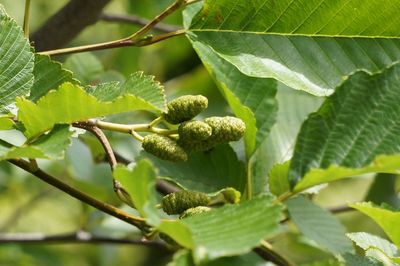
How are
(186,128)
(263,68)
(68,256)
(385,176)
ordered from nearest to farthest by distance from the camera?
(186,128), (263,68), (385,176), (68,256)

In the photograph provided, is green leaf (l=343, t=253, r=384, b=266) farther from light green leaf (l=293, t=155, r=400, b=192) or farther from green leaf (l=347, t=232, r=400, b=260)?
light green leaf (l=293, t=155, r=400, b=192)

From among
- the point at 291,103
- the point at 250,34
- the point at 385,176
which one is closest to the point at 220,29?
the point at 250,34

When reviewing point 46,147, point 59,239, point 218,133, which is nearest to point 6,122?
point 46,147

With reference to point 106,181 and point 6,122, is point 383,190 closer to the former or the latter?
point 106,181

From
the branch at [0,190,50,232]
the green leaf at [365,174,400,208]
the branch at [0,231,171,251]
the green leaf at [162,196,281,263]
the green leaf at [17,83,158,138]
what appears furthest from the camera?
the branch at [0,190,50,232]

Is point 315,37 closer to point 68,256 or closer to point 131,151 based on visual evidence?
point 131,151

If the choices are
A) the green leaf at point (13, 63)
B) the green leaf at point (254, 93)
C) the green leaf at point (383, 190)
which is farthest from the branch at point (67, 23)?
the green leaf at point (383, 190)

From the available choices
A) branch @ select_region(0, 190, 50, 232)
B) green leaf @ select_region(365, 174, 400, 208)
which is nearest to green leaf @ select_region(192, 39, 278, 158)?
green leaf @ select_region(365, 174, 400, 208)

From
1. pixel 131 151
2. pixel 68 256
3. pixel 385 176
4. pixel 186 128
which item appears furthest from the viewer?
pixel 68 256
